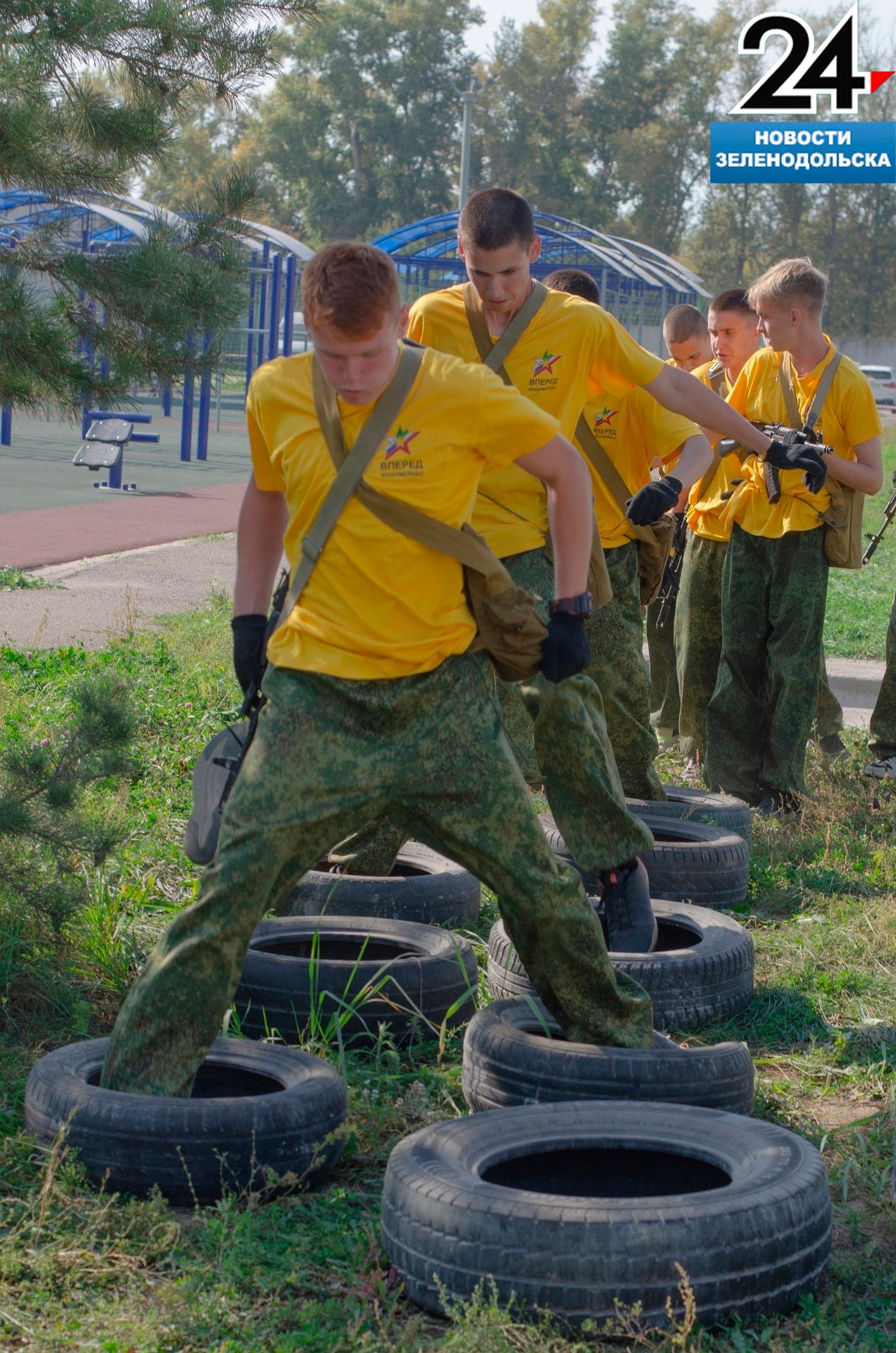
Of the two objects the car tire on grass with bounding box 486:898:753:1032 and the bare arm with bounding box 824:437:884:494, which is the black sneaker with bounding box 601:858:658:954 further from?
the bare arm with bounding box 824:437:884:494

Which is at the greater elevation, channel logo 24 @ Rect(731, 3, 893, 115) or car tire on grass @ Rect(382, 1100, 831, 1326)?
channel logo 24 @ Rect(731, 3, 893, 115)

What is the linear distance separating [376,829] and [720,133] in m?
68.9

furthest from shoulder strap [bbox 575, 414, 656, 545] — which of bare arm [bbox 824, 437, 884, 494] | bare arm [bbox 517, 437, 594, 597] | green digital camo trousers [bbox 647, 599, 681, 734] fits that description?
green digital camo trousers [bbox 647, 599, 681, 734]

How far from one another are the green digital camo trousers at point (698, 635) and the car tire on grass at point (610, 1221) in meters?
4.57

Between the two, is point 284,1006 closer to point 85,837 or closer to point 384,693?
point 85,837

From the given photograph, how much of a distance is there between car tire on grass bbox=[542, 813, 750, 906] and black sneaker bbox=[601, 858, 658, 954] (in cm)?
80

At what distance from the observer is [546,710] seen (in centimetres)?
452

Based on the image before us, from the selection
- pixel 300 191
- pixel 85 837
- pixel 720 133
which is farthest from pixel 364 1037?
pixel 300 191

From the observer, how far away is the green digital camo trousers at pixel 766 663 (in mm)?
7148

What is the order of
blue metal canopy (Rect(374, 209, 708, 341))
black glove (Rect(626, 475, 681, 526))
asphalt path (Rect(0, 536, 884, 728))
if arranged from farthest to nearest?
blue metal canopy (Rect(374, 209, 708, 341)), asphalt path (Rect(0, 536, 884, 728)), black glove (Rect(626, 475, 681, 526))

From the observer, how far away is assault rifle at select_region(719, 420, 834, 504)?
6848 mm

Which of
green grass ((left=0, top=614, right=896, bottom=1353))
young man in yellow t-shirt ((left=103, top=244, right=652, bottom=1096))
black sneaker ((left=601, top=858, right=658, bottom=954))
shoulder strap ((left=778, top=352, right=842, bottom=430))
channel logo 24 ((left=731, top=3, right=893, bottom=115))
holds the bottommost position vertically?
green grass ((left=0, top=614, right=896, bottom=1353))

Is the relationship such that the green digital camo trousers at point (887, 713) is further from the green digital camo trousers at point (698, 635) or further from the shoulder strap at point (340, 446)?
the shoulder strap at point (340, 446)

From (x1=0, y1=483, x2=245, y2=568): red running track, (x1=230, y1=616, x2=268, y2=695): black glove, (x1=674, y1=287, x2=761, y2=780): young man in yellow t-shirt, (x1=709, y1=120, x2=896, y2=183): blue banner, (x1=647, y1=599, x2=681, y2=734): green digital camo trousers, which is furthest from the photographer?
(x1=709, y1=120, x2=896, y2=183): blue banner
